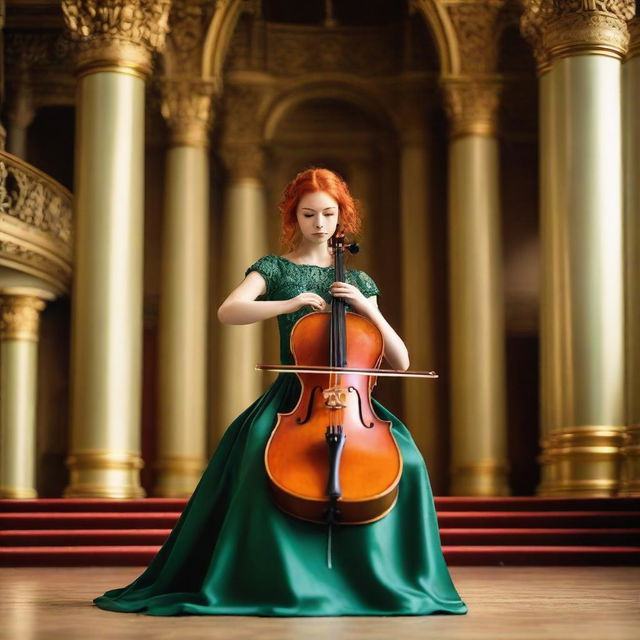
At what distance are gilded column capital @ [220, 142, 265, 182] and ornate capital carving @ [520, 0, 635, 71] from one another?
22.6 ft

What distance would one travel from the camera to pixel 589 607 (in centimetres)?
504

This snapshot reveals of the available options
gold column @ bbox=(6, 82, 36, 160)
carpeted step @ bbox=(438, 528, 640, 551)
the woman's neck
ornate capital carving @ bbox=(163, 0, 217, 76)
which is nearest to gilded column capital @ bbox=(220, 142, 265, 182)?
ornate capital carving @ bbox=(163, 0, 217, 76)

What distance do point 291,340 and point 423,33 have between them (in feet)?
46.7

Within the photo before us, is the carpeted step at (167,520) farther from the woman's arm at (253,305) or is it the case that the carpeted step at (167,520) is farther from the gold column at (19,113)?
the gold column at (19,113)

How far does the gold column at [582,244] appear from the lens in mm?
10758

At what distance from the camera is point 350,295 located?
176 inches

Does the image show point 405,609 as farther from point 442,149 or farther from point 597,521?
point 442,149

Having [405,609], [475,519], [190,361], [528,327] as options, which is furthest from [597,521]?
[528,327]

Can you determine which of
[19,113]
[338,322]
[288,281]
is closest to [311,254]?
[288,281]

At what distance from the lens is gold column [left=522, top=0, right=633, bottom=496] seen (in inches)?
424

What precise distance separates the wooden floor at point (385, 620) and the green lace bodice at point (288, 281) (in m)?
1.13

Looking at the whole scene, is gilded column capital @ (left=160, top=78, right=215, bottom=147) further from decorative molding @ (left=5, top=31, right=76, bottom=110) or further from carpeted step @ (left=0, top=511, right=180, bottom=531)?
carpeted step @ (left=0, top=511, right=180, bottom=531)

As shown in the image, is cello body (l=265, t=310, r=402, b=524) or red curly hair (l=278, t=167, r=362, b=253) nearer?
cello body (l=265, t=310, r=402, b=524)

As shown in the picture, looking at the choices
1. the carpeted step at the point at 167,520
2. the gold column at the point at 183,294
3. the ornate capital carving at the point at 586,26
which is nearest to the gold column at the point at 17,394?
the gold column at the point at 183,294
